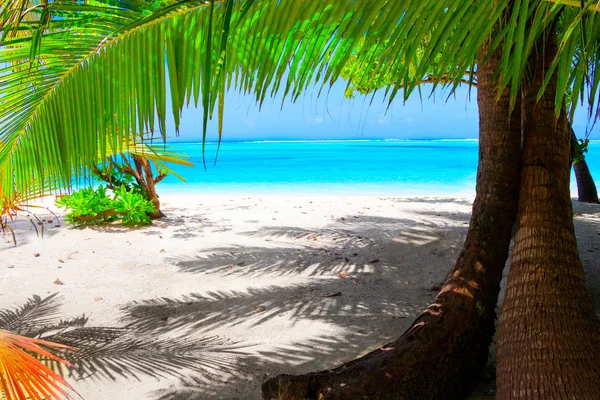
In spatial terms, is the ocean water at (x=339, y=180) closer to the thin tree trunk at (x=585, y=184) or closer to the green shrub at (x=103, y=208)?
the thin tree trunk at (x=585, y=184)

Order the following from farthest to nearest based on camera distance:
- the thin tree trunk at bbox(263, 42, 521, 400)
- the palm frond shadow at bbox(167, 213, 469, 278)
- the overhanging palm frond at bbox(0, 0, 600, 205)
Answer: the palm frond shadow at bbox(167, 213, 469, 278) → the thin tree trunk at bbox(263, 42, 521, 400) → the overhanging palm frond at bbox(0, 0, 600, 205)

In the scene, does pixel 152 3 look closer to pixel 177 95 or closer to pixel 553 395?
pixel 177 95

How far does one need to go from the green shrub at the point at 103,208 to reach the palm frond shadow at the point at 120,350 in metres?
2.66

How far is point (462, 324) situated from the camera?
79.2 inches

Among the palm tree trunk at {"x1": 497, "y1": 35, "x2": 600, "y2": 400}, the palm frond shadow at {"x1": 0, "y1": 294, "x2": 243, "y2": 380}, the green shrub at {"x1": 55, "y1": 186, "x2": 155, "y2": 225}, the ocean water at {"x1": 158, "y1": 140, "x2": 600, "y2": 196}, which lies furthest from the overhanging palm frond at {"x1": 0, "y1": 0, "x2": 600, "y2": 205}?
the ocean water at {"x1": 158, "y1": 140, "x2": 600, "y2": 196}

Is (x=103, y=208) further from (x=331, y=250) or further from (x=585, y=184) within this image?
(x=585, y=184)

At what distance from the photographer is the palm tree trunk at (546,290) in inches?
60.7

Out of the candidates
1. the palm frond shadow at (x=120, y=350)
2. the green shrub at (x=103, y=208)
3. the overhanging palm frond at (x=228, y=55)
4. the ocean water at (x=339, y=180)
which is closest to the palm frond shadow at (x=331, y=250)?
the palm frond shadow at (x=120, y=350)

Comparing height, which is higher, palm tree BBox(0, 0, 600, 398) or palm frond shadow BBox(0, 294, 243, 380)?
palm tree BBox(0, 0, 600, 398)

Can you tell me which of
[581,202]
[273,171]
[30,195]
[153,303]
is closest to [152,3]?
[30,195]

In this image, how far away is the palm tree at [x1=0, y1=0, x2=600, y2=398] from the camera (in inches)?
43.9

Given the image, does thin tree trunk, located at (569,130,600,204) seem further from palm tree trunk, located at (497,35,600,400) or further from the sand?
palm tree trunk, located at (497,35,600,400)

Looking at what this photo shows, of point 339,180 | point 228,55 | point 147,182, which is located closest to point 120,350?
point 228,55

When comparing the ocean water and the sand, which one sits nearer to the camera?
the sand
